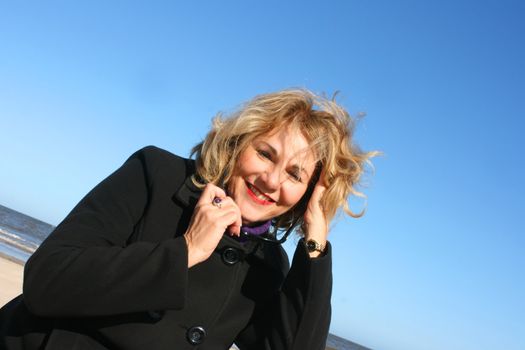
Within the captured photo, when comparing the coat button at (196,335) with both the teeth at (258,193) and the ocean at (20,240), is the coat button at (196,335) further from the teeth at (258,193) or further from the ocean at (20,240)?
the ocean at (20,240)

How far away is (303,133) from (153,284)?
115 cm

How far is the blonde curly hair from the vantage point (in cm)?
274

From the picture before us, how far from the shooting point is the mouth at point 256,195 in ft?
8.77

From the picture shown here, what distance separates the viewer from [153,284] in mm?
1993

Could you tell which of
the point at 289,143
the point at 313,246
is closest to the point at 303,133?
the point at 289,143

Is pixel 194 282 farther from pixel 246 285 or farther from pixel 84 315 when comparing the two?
pixel 84 315

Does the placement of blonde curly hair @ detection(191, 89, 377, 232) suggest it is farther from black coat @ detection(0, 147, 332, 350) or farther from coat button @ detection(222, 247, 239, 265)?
coat button @ detection(222, 247, 239, 265)

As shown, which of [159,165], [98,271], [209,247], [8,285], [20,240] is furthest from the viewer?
[20,240]

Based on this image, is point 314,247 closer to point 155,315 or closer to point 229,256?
point 229,256

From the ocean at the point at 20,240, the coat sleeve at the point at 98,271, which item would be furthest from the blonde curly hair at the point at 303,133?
the ocean at the point at 20,240

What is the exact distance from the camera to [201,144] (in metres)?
2.99

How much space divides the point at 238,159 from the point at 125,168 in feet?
1.85

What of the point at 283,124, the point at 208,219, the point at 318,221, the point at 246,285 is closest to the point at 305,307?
the point at 246,285

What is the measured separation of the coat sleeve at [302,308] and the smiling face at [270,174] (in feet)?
0.80
